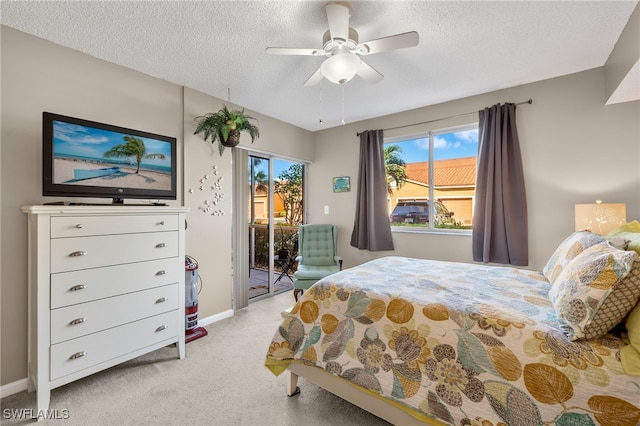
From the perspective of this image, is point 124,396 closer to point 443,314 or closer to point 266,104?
point 443,314

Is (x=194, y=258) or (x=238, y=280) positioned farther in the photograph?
(x=238, y=280)

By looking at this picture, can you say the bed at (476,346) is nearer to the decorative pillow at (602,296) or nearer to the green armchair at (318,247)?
the decorative pillow at (602,296)

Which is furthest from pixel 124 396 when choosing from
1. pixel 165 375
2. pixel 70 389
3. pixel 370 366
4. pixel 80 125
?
pixel 80 125

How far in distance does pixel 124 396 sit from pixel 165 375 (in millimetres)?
286

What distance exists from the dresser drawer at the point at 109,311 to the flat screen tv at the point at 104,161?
33.0 inches

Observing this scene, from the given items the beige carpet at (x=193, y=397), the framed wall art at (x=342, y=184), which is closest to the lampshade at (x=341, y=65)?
the beige carpet at (x=193, y=397)

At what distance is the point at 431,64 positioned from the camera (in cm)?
252

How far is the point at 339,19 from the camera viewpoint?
1.73 metres

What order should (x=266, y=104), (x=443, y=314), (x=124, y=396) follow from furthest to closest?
1. (x=266, y=104)
2. (x=124, y=396)
3. (x=443, y=314)

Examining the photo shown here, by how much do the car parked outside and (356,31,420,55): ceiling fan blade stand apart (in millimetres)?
2344

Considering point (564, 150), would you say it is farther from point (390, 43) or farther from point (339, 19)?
point (339, 19)

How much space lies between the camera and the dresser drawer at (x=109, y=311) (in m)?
1.80

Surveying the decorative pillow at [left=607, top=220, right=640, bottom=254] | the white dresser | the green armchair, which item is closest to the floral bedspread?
the decorative pillow at [left=607, top=220, right=640, bottom=254]

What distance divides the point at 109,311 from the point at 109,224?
631mm
